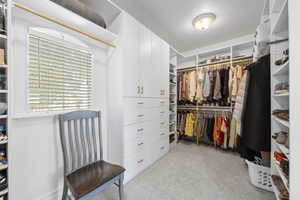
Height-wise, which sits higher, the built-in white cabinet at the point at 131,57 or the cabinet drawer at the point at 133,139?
the built-in white cabinet at the point at 131,57

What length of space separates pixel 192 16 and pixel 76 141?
245 centimetres

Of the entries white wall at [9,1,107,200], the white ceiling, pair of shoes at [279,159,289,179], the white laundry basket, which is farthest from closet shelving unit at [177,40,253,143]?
white wall at [9,1,107,200]

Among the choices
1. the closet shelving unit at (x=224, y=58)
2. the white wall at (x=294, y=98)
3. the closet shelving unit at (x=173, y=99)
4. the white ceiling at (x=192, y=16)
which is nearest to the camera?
the white wall at (x=294, y=98)

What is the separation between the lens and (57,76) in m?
1.27

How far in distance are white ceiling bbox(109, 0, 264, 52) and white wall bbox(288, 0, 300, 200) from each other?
50.9 inches

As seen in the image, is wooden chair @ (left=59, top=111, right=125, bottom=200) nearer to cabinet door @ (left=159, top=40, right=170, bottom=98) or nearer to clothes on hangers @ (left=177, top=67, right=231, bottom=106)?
cabinet door @ (left=159, top=40, right=170, bottom=98)

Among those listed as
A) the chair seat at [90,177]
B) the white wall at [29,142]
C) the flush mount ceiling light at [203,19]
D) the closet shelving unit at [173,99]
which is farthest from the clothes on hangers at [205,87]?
the white wall at [29,142]

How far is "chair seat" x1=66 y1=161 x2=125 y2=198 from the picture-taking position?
0.93m

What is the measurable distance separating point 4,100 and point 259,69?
96.0 inches

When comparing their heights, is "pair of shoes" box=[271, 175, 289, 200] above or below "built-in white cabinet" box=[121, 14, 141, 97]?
below

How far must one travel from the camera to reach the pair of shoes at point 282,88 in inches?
39.9

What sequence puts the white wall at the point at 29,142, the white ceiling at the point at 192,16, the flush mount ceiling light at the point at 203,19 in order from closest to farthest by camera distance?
the white wall at the point at 29,142 < the white ceiling at the point at 192,16 < the flush mount ceiling light at the point at 203,19

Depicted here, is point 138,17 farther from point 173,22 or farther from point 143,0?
point 173,22

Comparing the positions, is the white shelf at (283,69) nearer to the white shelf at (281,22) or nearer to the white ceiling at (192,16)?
the white shelf at (281,22)
